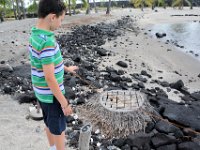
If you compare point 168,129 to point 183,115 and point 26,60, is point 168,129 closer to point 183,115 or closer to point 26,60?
point 183,115

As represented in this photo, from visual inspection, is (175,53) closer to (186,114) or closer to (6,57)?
(6,57)

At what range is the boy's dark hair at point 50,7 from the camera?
3061 millimetres

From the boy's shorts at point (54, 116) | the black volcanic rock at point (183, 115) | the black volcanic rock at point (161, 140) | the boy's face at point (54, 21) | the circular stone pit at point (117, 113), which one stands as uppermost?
the boy's face at point (54, 21)

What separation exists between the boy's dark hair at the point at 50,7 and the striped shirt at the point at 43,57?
0.19 m

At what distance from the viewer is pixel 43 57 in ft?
10.0

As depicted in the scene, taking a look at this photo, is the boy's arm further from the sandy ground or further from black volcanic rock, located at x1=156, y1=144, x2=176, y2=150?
black volcanic rock, located at x1=156, y1=144, x2=176, y2=150

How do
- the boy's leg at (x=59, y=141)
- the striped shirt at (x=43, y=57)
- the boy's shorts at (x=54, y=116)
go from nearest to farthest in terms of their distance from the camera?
the striped shirt at (x=43, y=57)
the boy's shorts at (x=54, y=116)
the boy's leg at (x=59, y=141)

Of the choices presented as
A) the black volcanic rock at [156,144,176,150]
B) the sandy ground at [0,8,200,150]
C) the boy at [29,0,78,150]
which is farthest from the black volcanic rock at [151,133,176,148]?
the boy at [29,0,78,150]

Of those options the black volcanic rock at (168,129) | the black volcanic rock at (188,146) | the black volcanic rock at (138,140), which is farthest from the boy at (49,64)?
the black volcanic rock at (168,129)

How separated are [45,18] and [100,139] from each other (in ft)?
8.82

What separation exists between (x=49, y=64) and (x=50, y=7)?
22.5 inches

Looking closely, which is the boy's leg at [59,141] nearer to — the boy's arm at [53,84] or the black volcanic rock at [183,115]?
the boy's arm at [53,84]

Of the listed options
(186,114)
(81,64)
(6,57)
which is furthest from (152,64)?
(186,114)

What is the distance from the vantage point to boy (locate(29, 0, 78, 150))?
3062mm
